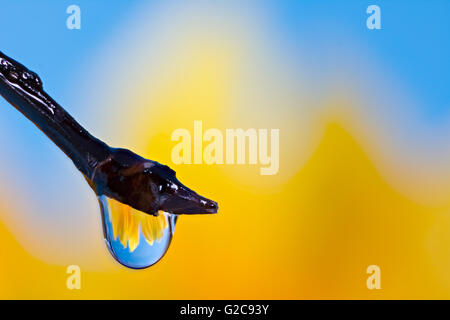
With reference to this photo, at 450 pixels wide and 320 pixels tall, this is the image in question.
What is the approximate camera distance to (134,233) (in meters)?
0.41

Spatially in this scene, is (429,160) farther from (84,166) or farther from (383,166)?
(84,166)

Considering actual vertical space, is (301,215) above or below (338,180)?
below

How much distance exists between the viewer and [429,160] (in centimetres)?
178

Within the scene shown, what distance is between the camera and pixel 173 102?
1.79 m

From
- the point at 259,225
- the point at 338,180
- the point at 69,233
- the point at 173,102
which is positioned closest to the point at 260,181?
the point at 259,225

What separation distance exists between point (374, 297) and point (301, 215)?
0.39 meters

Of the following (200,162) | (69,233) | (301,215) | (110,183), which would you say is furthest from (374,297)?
(110,183)

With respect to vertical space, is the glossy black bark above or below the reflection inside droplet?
above

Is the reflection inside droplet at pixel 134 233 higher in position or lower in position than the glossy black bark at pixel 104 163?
lower

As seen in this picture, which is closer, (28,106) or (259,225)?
(28,106)

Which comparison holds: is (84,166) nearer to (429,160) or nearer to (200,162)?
Result: (200,162)

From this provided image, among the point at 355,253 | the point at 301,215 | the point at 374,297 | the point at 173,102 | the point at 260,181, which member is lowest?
the point at 374,297

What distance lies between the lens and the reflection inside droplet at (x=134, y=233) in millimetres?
387

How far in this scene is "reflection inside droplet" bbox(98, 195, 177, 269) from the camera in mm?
387
